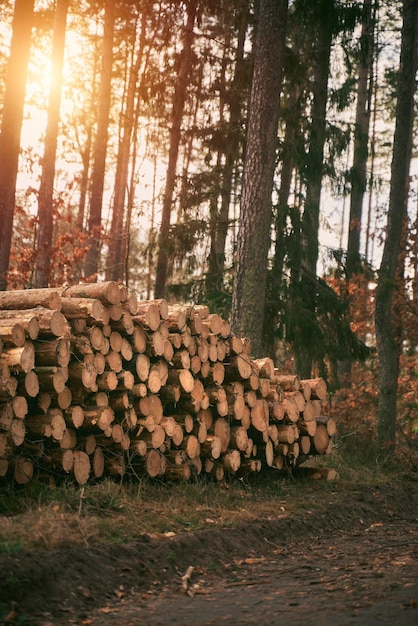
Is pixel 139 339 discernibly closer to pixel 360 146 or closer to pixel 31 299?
pixel 31 299

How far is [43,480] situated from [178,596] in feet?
8.55

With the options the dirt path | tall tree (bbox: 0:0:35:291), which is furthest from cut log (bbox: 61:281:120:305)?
tall tree (bbox: 0:0:35:291)

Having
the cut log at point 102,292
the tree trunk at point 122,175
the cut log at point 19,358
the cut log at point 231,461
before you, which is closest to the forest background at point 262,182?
the tree trunk at point 122,175

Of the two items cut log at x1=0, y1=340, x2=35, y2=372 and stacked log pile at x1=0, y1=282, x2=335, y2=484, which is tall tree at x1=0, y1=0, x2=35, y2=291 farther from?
cut log at x1=0, y1=340, x2=35, y2=372

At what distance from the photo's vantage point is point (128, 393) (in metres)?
7.92

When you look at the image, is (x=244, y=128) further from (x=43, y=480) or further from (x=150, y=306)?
(x=43, y=480)

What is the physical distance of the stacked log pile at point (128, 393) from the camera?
278 inches

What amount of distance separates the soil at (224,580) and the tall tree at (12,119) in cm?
878

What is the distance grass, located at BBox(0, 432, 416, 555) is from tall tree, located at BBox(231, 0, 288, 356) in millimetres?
3239

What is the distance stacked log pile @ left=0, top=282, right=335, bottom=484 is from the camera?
23.2 feet

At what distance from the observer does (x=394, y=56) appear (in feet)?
88.2

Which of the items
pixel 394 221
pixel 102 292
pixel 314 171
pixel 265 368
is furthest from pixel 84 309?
pixel 394 221

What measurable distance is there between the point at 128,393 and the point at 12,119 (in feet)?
26.0

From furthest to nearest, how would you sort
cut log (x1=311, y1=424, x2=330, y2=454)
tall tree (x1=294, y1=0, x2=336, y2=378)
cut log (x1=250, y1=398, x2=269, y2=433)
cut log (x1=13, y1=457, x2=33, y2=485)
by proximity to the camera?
tall tree (x1=294, y1=0, x2=336, y2=378)
cut log (x1=311, y1=424, x2=330, y2=454)
cut log (x1=250, y1=398, x2=269, y2=433)
cut log (x1=13, y1=457, x2=33, y2=485)
